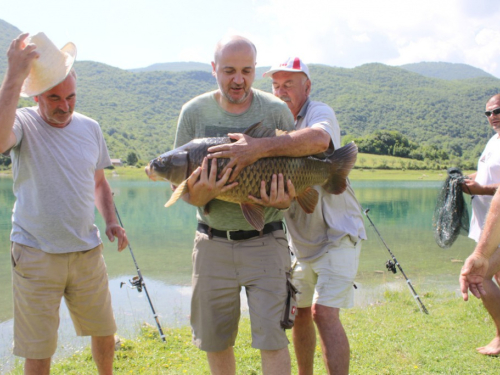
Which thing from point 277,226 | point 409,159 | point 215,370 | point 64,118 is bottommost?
point 409,159

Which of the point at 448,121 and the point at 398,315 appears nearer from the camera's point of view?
the point at 398,315

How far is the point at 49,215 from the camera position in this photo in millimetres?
3639

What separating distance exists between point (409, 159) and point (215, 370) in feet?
308

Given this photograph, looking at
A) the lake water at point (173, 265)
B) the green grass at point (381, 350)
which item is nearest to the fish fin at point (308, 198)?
the green grass at point (381, 350)

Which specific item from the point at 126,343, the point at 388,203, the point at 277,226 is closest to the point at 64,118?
the point at 277,226

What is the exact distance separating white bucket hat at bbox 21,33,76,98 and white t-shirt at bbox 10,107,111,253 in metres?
0.29

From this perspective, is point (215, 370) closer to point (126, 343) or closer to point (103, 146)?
point (103, 146)

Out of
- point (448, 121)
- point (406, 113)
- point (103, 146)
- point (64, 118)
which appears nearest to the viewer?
point (64, 118)

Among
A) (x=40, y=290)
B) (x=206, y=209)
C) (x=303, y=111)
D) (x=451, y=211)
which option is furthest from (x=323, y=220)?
(x=451, y=211)

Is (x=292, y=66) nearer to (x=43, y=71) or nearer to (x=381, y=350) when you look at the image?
(x=43, y=71)

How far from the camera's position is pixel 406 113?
146 m

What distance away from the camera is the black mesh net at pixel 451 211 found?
241 inches

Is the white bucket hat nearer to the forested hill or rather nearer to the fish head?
the fish head

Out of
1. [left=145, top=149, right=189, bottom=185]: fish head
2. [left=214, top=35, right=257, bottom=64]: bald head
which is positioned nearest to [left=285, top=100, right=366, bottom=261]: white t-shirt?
[left=214, top=35, right=257, bottom=64]: bald head
